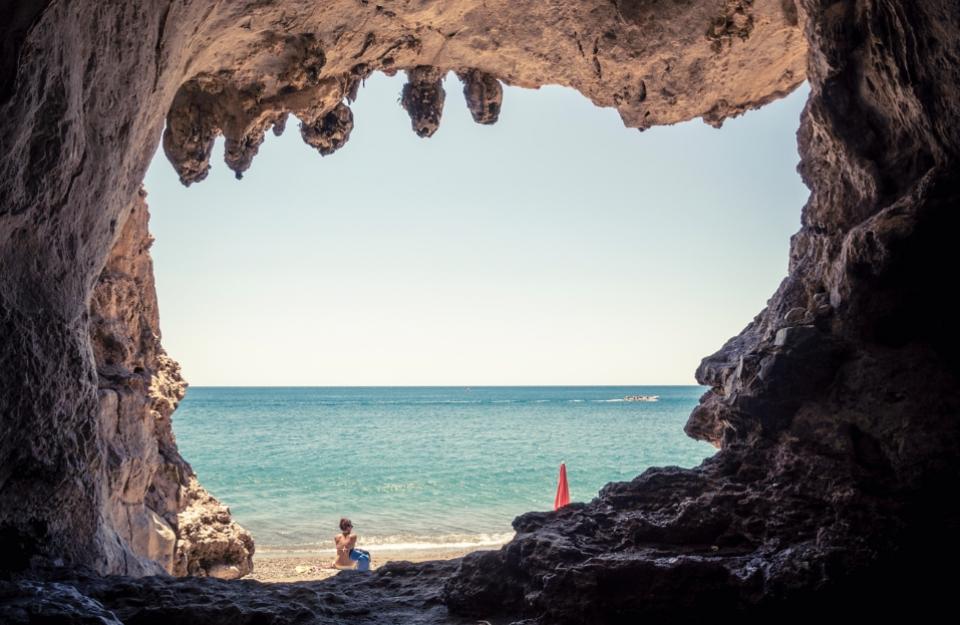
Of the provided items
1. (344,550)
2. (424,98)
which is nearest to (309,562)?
(344,550)

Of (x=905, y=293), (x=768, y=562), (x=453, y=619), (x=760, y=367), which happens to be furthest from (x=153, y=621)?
(x=905, y=293)

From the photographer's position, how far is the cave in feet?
8.60

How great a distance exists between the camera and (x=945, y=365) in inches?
114

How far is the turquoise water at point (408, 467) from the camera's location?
15.8 metres

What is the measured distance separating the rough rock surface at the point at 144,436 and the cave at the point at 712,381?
377 millimetres

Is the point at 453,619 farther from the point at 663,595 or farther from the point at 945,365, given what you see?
the point at 945,365

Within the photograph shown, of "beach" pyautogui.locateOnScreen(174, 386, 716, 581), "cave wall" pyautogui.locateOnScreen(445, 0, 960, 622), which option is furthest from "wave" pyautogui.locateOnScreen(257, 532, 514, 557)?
"cave wall" pyautogui.locateOnScreen(445, 0, 960, 622)

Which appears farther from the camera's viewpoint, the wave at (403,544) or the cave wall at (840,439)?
the wave at (403,544)

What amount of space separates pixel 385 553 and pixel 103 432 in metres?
9.04

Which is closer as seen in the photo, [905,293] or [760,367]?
[905,293]

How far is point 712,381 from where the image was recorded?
15.7ft

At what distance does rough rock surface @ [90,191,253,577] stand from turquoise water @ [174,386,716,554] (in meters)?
7.39

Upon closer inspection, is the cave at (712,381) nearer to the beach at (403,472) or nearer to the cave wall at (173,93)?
the cave wall at (173,93)

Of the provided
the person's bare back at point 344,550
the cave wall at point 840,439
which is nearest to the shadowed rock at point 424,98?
the cave wall at point 840,439
